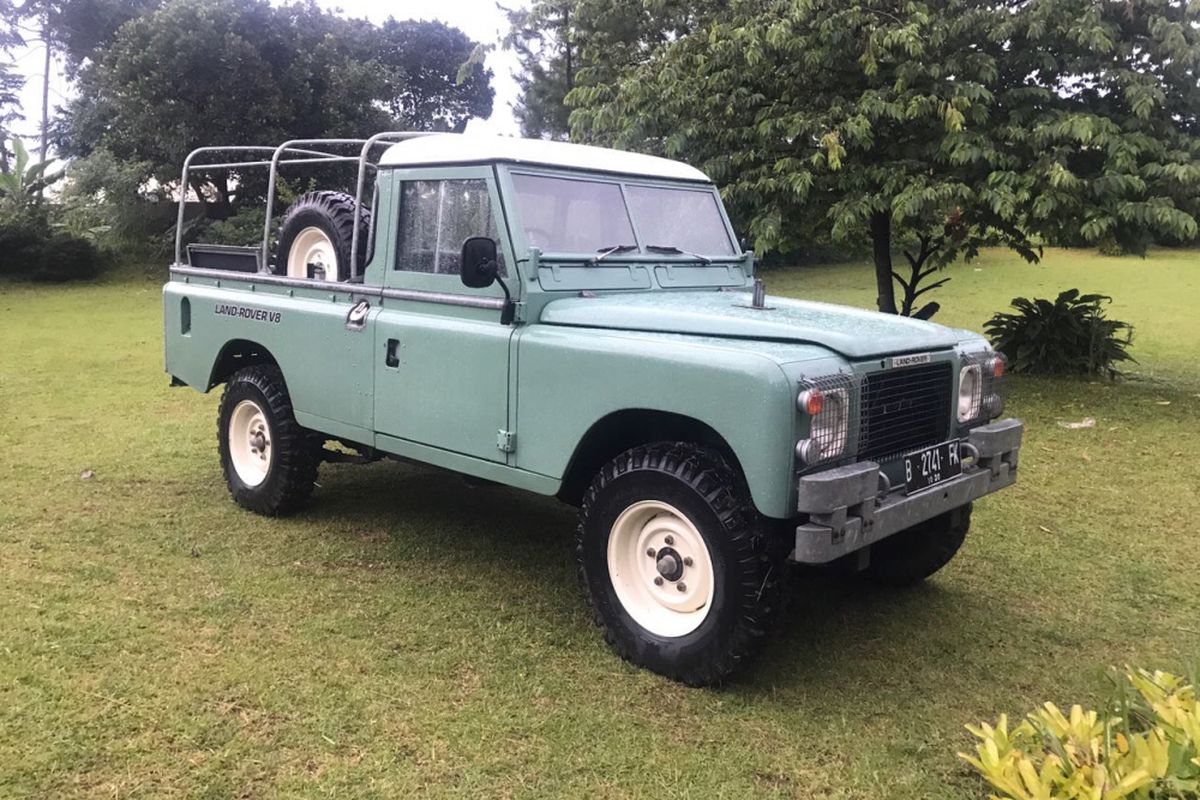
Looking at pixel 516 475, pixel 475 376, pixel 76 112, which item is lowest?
pixel 516 475

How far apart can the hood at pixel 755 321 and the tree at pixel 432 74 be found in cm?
3001

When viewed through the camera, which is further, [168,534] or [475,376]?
[168,534]

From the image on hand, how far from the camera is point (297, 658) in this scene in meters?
3.75

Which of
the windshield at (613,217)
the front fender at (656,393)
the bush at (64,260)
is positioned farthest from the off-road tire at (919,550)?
the bush at (64,260)

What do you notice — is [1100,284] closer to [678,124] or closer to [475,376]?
[678,124]

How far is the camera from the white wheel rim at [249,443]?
18.4ft

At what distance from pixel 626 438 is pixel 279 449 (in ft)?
7.79

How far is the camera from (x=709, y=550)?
11.2 feet

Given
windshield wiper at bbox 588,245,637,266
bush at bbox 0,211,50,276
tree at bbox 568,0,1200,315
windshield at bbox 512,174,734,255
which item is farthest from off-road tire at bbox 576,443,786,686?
bush at bbox 0,211,50,276

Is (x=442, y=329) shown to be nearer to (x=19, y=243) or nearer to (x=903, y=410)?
(x=903, y=410)

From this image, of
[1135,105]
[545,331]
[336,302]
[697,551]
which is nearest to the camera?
[697,551]

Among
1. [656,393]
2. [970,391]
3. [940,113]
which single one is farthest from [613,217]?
[940,113]

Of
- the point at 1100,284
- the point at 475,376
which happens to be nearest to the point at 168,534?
the point at 475,376

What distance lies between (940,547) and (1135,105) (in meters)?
5.72
